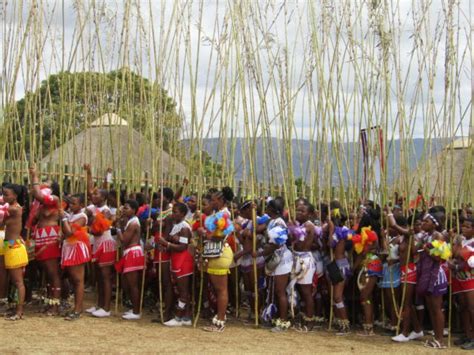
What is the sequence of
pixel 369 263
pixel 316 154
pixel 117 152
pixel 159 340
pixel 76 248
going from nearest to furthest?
1. pixel 159 340
2. pixel 369 263
3. pixel 76 248
4. pixel 316 154
5. pixel 117 152

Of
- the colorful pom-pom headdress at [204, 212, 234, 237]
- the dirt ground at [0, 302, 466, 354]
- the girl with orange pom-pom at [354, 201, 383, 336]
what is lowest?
the dirt ground at [0, 302, 466, 354]

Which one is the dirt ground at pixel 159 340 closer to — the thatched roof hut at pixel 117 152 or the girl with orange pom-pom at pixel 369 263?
the girl with orange pom-pom at pixel 369 263

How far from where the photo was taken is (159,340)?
6.95 meters

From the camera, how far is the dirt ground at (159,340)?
654 cm

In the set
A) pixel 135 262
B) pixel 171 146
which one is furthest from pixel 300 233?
pixel 171 146

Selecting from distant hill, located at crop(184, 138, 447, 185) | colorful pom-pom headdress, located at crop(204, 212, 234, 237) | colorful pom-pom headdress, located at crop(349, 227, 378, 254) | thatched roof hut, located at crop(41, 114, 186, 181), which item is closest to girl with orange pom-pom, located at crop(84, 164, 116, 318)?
thatched roof hut, located at crop(41, 114, 186, 181)

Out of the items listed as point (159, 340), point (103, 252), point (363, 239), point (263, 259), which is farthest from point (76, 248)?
point (363, 239)

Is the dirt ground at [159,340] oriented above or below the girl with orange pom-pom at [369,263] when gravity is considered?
below

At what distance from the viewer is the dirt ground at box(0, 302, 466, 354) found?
6.54m

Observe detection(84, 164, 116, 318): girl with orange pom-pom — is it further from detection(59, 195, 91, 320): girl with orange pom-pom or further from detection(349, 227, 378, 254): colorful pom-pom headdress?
detection(349, 227, 378, 254): colorful pom-pom headdress

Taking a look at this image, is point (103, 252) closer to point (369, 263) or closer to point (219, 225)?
point (219, 225)

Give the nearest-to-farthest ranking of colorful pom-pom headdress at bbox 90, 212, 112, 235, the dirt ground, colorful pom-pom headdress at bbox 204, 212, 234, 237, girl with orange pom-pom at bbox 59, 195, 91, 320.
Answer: the dirt ground < colorful pom-pom headdress at bbox 204, 212, 234, 237 < girl with orange pom-pom at bbox 59, 195, 91, 320 < colorful pom-pom headdress at bbox 90, 212, 112, 235

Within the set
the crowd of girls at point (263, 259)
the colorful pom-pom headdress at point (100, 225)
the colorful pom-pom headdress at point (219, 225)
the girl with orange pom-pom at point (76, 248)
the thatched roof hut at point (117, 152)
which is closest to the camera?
the crowd of girls at point (263, 259)

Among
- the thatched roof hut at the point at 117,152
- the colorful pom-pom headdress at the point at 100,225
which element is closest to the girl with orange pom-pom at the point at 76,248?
the colorful pom-pom headdress at the point at 100,225
